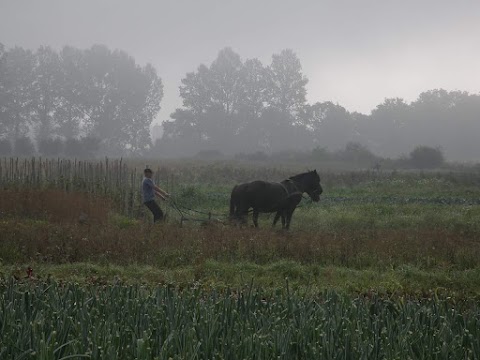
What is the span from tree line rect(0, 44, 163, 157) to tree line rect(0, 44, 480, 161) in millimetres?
117

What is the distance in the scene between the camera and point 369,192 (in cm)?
2489

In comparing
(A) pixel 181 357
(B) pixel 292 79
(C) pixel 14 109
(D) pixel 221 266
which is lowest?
(D) pixel 221 266

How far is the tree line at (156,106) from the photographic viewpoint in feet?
201

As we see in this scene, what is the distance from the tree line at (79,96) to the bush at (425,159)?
31609mm

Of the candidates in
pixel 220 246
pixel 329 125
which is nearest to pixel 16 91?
pixel 329 125

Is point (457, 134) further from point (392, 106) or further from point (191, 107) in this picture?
point (191, 107)

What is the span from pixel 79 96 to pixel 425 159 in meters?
39.6

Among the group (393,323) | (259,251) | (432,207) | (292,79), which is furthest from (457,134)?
(393,323)

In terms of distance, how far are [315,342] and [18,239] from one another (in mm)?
8190

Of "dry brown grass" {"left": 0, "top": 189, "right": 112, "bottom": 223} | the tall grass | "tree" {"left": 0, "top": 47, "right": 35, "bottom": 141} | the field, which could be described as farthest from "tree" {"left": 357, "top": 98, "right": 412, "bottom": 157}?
the tall grass

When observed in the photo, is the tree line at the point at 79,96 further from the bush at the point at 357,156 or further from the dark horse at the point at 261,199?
the dark horse at the point at 261,199

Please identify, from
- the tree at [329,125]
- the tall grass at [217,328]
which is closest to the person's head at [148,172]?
the tall grass at [217,328]

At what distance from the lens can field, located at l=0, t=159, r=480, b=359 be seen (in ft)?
11.0

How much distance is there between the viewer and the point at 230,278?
8.66 metres
